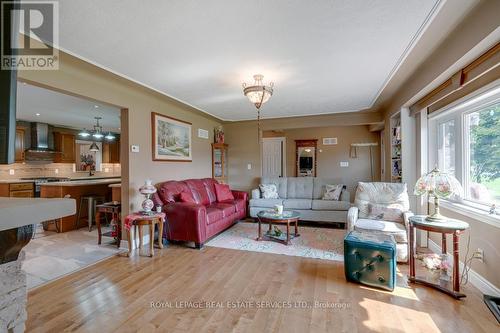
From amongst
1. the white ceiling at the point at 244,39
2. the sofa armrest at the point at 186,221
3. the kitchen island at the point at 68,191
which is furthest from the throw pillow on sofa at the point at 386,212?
the kitchen island at the point at 68,191

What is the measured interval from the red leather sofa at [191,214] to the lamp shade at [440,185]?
9.37ft

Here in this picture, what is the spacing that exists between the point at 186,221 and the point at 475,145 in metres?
3.76

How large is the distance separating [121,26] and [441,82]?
3.43 meters

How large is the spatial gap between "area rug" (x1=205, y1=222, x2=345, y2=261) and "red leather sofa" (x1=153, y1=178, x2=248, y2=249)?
0.82 ft

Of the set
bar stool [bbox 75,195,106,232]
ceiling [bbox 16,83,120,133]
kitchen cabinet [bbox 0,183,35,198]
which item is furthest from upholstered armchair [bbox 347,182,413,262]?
kitchen cabinet [bbox 0,183,35,198]

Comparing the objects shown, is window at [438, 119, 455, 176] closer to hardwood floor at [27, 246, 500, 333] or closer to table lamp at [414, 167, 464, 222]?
table lamp at [414, 167, 464, 222]

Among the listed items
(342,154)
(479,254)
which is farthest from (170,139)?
(342,154)

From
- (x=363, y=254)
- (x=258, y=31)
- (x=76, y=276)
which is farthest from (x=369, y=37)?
(x=76, y=276)

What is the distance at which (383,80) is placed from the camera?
338cm

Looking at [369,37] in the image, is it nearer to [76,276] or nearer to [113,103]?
[113,103]

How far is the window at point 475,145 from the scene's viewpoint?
242 cm

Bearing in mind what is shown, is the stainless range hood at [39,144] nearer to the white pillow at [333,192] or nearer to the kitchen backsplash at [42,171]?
the kitchen backsplash at [42,171]

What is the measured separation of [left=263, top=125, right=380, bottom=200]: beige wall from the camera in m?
6.88

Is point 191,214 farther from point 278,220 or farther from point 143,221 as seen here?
point 278,220
